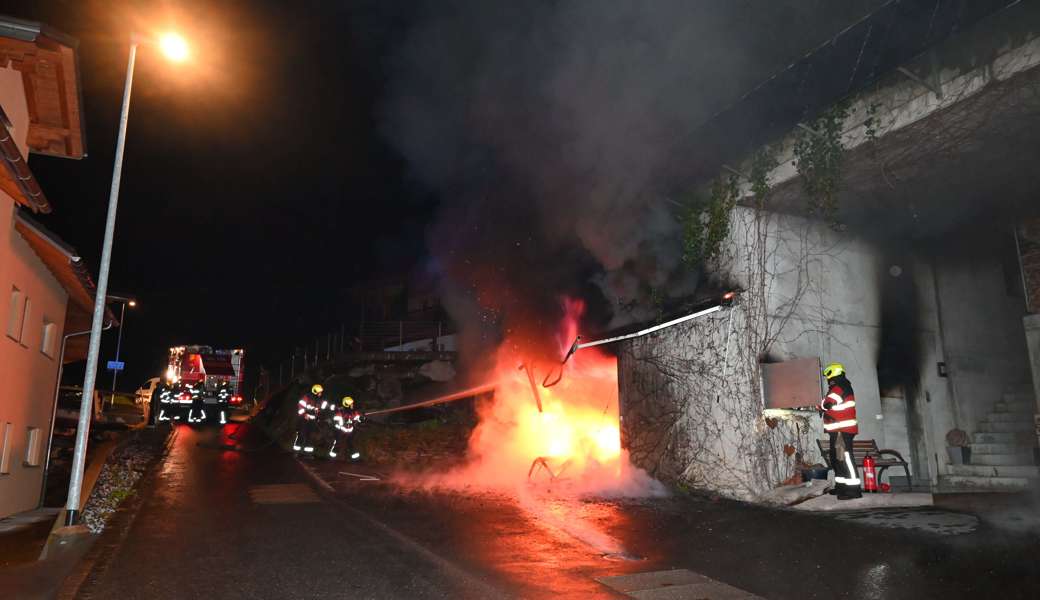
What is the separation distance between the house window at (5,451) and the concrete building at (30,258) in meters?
Answer: 0.01

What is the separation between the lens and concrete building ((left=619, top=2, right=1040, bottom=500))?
27.2 ft

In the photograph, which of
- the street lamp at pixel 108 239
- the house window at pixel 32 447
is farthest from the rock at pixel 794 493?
the house window at pixel 32 447

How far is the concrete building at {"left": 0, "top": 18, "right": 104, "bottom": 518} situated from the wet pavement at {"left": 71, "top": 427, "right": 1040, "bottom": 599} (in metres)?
2.42

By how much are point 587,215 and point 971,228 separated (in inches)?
256

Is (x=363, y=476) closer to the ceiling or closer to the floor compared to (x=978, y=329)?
Result: closer to the floor

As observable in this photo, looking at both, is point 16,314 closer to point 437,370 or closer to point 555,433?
point 555,433

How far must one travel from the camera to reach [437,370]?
2222cm

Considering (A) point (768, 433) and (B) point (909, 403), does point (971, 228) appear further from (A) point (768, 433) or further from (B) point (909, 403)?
(A) point (768, 433)

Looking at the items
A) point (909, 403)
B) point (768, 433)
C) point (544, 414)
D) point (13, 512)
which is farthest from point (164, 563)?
point (909, 403)

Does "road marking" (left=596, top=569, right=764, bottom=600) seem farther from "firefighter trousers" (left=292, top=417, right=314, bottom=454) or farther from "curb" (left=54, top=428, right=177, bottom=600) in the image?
"firefighter trousers" (left=292, top=417, right=314, bottom=454)

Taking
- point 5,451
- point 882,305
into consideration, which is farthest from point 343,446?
point 882,305

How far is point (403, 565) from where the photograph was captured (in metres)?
5.82

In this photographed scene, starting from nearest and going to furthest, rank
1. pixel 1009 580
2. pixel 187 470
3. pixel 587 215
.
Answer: pixel 1009 580 < pixel 587 215 < pixel 187 470

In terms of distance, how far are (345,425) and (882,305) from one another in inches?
434
